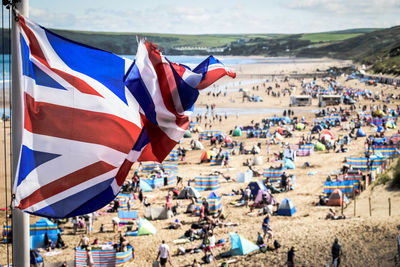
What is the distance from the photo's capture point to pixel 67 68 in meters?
4.49

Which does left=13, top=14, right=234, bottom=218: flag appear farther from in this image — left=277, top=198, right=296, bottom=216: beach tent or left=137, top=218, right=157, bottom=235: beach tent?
left=277, top=198, right=296, bottom=216: beach tent

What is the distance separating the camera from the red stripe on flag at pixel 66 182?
4199 millimetres

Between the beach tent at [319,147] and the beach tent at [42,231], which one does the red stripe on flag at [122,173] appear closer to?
the beach tent at [42,231]

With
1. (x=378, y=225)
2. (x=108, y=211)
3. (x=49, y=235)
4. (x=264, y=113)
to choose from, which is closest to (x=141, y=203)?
(x=108, y=211)

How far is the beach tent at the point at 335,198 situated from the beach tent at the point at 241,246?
6525mm

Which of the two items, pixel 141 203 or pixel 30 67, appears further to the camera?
pixel 141 203

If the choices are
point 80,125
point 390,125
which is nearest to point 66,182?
point 80,125

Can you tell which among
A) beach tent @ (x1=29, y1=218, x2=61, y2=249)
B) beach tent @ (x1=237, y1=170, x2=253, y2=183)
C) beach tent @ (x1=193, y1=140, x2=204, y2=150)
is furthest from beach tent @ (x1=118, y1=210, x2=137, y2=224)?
beach tent @ (x1=193, y1=140, x2=204, y2=150)

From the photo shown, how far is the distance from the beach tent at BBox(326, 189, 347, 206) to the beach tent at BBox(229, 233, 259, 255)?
6.53 meters

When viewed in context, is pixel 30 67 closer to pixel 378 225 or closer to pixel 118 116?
pixel 118 116

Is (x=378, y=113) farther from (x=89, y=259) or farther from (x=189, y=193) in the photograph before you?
(x=89, y=259)

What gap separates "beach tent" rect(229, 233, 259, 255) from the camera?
14.5m

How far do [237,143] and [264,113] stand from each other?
19539 mm

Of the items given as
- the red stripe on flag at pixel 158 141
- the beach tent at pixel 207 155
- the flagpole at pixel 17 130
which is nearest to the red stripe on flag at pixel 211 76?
the red stripe on flag at pixel 158 141
